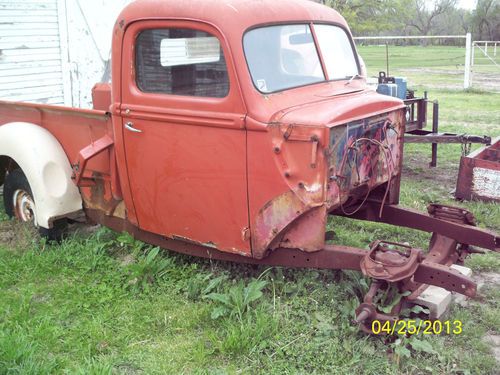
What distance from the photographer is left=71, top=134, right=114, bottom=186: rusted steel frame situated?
4.16 metres

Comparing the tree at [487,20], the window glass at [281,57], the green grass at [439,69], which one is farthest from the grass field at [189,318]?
the tree at [487,20]

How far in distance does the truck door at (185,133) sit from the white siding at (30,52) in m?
4.05

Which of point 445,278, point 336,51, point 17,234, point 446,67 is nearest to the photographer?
point 445,278

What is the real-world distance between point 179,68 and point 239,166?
80 centimetres

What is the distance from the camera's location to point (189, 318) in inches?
145

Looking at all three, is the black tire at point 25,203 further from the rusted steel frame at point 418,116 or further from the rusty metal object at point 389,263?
the rusted steel frame at point 418,116

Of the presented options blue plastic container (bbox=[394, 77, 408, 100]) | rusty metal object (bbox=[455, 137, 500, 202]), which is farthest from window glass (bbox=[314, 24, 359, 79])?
blue plastic container (bbox=[394, 77, 408, 100])

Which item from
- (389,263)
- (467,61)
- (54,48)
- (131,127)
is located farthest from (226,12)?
(467,61)

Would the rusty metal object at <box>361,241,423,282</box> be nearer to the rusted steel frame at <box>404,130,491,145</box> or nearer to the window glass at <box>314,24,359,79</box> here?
the window glass at <box>314,24,359,79</box>

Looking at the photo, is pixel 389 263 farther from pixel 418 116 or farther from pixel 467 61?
pixel 467 61

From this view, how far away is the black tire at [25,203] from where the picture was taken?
185 inches

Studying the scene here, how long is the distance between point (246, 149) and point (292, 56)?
2.71ft

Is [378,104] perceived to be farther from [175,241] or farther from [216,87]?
[175,241]

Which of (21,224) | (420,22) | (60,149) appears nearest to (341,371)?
(60,149)
